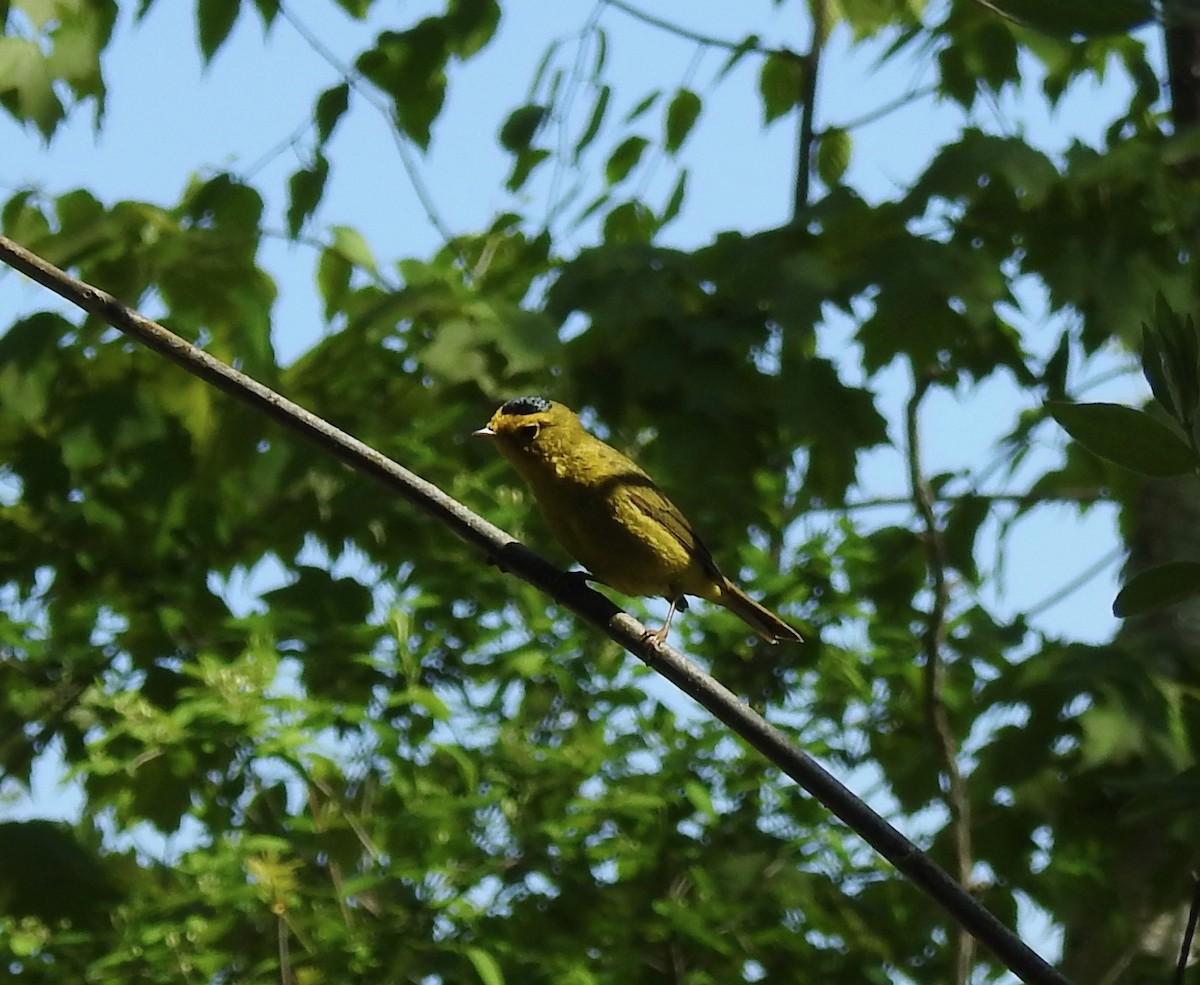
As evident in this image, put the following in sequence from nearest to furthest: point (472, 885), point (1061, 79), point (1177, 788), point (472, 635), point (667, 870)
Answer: point (1177, 788), point (472, 885), point (667, 870), point (472, 635), point (1061, 79)

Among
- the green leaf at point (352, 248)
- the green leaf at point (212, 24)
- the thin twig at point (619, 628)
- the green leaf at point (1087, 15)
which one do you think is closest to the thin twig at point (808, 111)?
the green leaf at point (352, 248)

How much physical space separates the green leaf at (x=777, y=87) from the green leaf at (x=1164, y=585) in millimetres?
4003

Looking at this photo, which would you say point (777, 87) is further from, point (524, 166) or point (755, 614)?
point (755, 614)

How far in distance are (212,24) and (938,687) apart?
251 centimetres

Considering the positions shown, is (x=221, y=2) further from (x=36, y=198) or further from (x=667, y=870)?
(x=667, y=870)

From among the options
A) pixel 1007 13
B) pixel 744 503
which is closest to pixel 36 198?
pixel 744 503

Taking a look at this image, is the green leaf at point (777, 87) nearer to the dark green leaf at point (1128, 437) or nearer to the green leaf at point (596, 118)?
the green leaf at point (596, 118)

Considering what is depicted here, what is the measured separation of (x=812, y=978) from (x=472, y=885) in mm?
963

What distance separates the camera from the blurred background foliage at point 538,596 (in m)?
3.64

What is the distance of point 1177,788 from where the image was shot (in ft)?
4.34

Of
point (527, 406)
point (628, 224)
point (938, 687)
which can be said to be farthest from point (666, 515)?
point (628, 224)

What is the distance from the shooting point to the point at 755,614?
3.76m

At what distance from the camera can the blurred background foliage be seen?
143 inches

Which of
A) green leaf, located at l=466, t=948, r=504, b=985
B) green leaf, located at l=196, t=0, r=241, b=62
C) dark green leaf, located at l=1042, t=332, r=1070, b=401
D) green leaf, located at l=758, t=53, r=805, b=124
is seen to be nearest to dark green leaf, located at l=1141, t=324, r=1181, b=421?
green leaf, located at l=466, t=948, r=504, b=985
